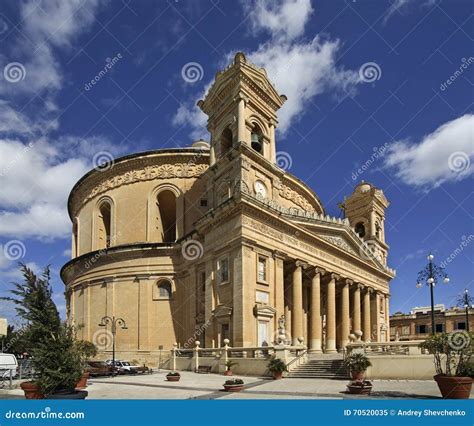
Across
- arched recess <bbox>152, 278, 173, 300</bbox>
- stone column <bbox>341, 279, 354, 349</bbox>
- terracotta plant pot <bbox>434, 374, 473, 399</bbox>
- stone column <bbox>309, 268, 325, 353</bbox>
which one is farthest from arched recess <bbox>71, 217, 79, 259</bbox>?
terracotta plant pot <bbox>434, 374, 473, 399</bbox>

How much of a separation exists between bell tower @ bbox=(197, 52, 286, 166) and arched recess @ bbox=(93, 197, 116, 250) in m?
13.9

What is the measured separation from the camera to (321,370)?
25750 millimetres

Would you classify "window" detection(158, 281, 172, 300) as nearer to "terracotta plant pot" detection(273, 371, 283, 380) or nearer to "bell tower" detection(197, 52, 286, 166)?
"bell tower" detection(197, 52, 286, 166)

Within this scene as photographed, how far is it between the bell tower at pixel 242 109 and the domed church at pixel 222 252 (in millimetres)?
96

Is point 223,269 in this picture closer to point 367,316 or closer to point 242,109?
point 242,109

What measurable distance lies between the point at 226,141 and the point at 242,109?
4.12 m

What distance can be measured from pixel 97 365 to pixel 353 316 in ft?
81.4

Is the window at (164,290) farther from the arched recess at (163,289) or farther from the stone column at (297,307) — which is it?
the stone column at (297,307)

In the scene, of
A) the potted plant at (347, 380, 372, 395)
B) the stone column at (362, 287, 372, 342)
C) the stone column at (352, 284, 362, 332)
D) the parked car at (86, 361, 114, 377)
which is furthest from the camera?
the stone column at (362, 287, 372, 342)

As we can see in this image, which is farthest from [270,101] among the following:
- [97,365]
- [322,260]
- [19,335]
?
[19,335]

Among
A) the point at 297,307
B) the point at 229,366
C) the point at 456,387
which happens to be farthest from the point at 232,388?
the point at 297,307

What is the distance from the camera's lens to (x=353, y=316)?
44344 mm

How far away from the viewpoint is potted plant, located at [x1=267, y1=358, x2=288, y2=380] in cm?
2469

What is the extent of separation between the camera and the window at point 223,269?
106 ft
